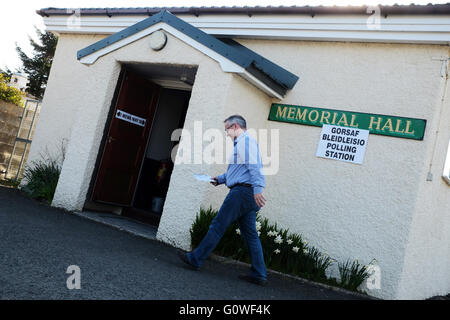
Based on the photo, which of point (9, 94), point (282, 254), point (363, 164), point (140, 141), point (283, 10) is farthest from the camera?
point (9, 94)

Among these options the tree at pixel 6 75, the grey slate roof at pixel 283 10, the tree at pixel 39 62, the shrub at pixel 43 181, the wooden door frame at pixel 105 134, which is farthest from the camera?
the tree at pixel 39 62

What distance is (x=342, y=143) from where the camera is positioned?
6316mm

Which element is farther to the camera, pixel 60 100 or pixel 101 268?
pixel 60 100

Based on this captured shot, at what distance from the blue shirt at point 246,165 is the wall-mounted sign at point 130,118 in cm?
Answer: 346

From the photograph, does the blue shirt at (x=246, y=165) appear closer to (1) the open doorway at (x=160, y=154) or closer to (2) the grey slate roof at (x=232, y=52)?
(2) the grey slate roof at (x=232, y=52)

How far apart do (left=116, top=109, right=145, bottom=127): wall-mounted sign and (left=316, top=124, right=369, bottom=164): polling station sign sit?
3.57 metres

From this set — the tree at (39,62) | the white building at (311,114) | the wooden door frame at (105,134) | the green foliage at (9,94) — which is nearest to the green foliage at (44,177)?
the white building at (311,114)

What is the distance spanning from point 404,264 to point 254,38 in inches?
176

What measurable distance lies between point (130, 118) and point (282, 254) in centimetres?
391

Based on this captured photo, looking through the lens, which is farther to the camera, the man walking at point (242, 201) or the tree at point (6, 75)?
the tree at point (6, 75)

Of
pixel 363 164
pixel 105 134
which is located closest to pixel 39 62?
pixel 105 134

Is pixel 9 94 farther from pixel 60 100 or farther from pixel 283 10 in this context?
pixel 283 10

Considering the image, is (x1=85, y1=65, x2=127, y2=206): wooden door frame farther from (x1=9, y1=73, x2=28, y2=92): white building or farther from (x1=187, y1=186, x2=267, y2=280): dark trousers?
(x1=9, y1=73, x2=28, y2=92): white building

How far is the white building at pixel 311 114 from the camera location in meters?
5.84
